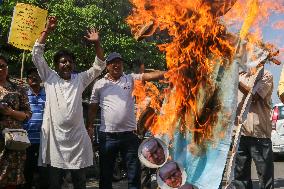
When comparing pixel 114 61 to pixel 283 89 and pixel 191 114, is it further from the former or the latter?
pixel 283 89

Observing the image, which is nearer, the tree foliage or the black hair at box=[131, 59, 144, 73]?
the tree foliage

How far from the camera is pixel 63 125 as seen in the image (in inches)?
220

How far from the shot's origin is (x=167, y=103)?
198 inches

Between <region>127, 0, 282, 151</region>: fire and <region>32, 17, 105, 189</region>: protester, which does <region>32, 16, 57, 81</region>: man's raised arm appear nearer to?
<region>32, 17, 105, 189</region>: protester

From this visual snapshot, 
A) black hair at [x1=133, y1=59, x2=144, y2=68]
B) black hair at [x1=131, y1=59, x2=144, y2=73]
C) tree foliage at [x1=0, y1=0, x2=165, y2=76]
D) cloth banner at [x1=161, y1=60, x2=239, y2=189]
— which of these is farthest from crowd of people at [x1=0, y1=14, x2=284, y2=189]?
black hair at [x1=131, y1=59, x2=144, y2=73]

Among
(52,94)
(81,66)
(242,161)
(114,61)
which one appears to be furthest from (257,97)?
(81,66)

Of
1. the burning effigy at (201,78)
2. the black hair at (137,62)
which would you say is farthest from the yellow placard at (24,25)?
the black hair at (137,62)

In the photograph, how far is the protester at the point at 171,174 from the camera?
4.73 m

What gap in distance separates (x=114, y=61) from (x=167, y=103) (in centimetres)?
175

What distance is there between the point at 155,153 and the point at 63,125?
132 cm

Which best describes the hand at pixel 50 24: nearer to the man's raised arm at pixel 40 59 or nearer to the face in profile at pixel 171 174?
the man's raised arm at pixel 40 59

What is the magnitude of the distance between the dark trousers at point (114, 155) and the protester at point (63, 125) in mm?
600

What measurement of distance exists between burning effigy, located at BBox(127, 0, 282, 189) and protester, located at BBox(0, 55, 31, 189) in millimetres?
1633

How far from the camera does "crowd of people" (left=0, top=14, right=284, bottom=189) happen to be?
17.3 ft
